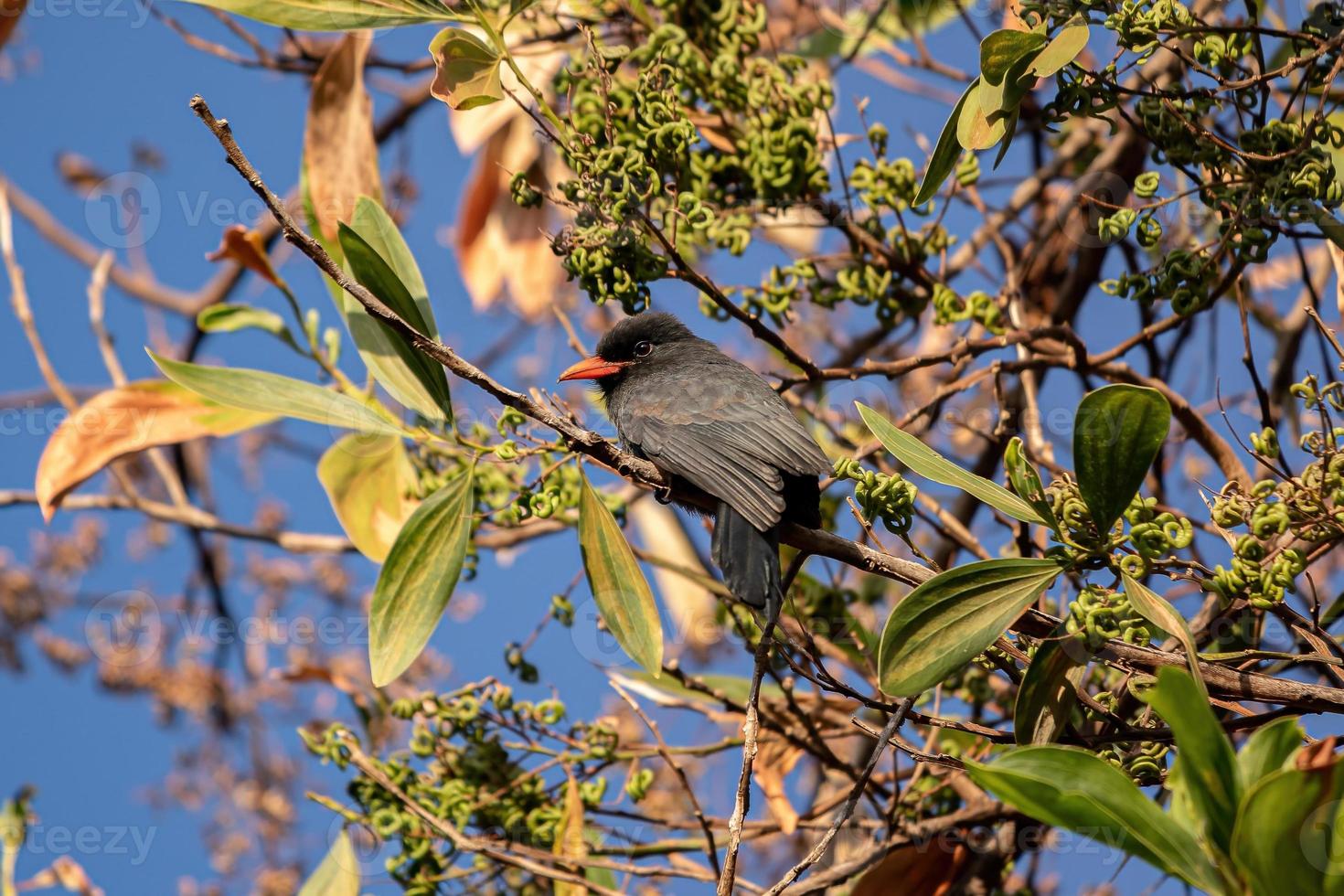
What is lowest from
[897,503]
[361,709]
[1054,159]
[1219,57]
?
[361,709]

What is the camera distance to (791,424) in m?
3.28

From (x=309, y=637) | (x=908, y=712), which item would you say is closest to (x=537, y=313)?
(x=309, y=637)

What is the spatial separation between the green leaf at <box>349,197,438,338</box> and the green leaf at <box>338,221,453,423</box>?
0.29 ft

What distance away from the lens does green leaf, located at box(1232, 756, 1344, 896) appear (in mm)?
1664

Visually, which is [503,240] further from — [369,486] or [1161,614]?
[1161,614]

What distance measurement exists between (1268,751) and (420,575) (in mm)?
1858

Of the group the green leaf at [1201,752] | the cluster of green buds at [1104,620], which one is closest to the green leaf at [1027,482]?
the cluster of green buds at [1104,620]

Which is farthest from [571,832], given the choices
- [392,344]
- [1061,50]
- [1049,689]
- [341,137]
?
[1061,50]

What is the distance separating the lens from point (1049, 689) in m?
2.32

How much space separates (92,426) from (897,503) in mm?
2324

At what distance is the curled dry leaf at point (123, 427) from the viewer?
11.0 ft

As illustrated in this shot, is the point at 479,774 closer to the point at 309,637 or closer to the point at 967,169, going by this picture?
the point at 967,169

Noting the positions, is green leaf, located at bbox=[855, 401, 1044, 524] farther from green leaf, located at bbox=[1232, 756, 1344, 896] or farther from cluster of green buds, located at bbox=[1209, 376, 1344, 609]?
green leaf, located at bbox=[1232, 756, 1344, 896]

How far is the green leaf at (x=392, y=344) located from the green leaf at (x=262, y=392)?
13 centimetres
